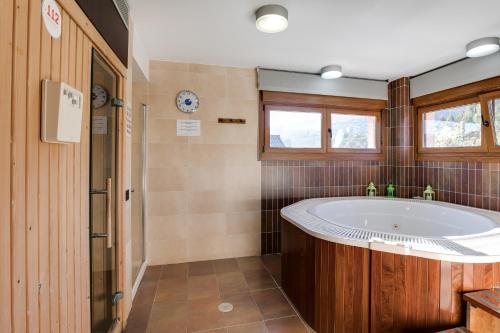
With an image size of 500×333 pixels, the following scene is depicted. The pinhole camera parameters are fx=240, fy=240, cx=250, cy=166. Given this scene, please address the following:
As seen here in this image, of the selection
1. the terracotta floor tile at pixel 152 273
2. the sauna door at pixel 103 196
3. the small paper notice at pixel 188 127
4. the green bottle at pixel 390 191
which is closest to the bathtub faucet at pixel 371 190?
the green bottle at pixel 390 191

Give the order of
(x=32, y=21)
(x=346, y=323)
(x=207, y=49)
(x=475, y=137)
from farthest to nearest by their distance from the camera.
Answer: (x=475, y=137) < (x=207, y=49) < (x=346, y=323) < (x=32, y=21)

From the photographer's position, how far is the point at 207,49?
241cm

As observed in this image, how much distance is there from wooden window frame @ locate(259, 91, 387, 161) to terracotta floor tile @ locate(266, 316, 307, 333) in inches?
66.4

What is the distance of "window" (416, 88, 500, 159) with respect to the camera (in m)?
2.39

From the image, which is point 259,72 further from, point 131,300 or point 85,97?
point 131,300

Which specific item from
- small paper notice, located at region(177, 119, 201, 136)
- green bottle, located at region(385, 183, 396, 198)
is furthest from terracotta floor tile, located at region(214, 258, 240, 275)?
green bottle, located at region(385, 183, 396, 198)

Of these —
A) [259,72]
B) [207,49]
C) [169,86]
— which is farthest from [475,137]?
[169,86]

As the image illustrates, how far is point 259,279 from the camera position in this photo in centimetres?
237

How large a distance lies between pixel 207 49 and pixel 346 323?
2.56m

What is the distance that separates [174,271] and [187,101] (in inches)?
72.7

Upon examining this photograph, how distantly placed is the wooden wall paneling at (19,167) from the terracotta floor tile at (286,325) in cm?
144

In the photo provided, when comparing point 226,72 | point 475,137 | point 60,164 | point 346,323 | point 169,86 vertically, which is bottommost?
point 346,323

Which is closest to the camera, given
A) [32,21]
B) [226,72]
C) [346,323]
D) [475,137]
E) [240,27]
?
[32,21]

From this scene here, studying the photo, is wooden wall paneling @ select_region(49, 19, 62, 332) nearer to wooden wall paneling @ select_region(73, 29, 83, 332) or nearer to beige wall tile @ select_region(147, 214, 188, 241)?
wooden wall paneling @ select_region(73, 29, 83, 332)
